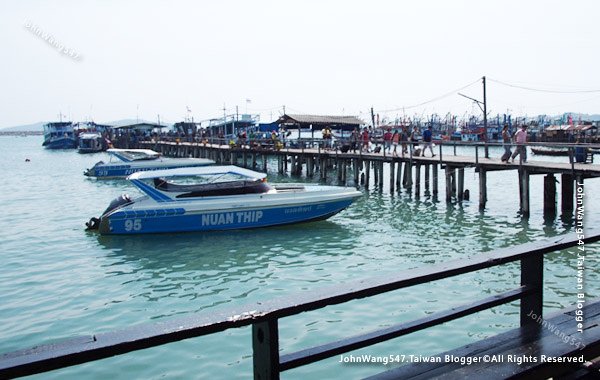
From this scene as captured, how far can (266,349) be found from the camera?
2.59 m

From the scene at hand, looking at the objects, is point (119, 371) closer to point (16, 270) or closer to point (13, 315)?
point (13, 315)

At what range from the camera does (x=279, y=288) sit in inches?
464

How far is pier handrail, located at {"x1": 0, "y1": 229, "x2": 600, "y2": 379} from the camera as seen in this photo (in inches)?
81.5

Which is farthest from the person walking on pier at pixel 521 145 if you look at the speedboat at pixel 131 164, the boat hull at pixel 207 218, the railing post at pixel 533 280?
the speedboat at pixel 131 164

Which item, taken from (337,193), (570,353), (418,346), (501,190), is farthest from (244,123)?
(570,353)

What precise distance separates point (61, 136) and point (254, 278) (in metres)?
90.0

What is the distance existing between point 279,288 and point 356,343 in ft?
29.2

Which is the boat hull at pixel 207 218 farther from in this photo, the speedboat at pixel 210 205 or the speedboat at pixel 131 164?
the speedboat at pixel 131 164

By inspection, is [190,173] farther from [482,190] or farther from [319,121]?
[319,121]

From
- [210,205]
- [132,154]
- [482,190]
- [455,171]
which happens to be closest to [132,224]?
[210,205]

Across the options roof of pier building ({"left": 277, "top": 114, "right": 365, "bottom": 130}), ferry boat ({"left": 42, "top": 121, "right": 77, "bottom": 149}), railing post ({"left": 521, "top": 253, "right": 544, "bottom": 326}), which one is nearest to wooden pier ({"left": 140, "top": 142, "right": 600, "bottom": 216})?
roof of pier building ({"left": 277, "top": 114, "right": 365, "bottom": 130})

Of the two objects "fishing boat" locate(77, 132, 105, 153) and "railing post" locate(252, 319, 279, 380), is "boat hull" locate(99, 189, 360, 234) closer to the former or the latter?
"railing post" locate(252, 319, 279, 380)

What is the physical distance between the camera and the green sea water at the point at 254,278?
8.40 m

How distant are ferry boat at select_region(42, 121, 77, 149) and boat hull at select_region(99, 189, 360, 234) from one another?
8186 cm
